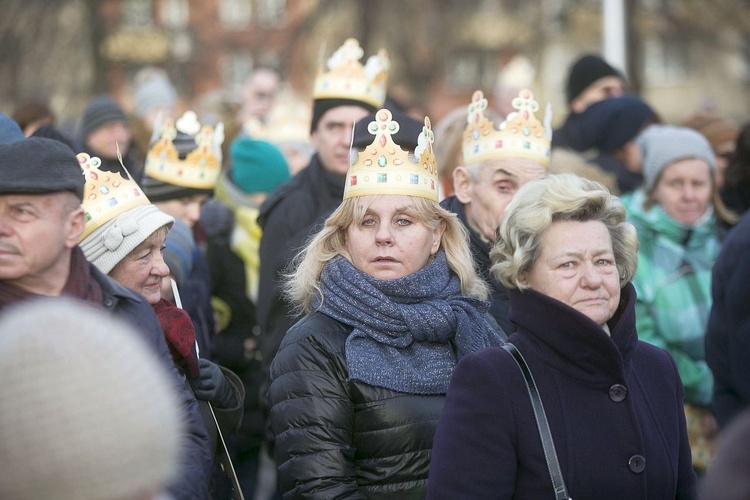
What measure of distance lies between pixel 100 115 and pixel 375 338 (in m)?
4.95

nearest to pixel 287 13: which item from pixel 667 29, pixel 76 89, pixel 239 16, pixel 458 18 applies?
pixel 458 18

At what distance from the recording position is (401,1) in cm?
2700

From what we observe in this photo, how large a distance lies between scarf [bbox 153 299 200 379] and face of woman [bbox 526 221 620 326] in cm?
131

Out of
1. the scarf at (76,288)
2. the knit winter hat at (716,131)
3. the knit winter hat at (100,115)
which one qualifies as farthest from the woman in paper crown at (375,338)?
the knit winter hat at (100,115)

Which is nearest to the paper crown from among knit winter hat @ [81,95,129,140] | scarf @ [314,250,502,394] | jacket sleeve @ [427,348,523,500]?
scarf @ [314,250,502,394]

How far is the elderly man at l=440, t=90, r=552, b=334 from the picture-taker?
5457 mm

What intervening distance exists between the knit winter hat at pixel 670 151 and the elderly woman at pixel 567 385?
9.54ft

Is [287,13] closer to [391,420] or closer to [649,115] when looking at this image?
[649,115]

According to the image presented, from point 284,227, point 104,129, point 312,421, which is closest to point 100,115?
point 104,129

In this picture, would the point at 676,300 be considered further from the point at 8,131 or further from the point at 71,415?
the point at 71,415

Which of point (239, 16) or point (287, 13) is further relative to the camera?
point (239, 16)

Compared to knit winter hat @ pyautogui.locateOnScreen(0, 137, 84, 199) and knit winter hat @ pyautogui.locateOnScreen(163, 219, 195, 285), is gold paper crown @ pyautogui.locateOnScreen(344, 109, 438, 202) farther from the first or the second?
knit winter hat @ pyautogui.locateOnScreen(0, 137, 84, 199)

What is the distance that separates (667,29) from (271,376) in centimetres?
2283

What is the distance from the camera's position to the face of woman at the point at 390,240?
15.1 ft
